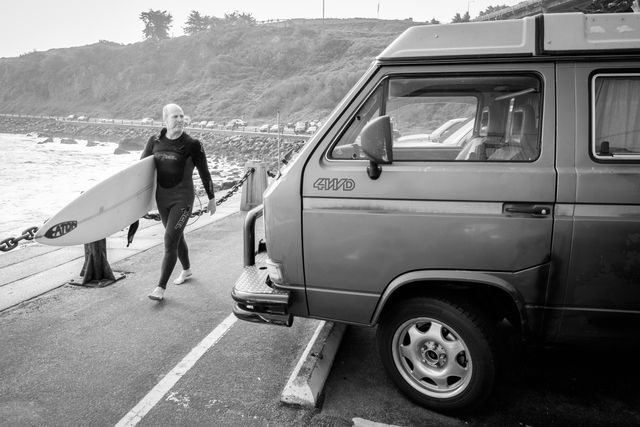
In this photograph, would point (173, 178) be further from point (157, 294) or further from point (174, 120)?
point (157, 294)

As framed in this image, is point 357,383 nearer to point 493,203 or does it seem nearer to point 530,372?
point 530,372

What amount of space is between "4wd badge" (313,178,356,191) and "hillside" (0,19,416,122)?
62776 mm

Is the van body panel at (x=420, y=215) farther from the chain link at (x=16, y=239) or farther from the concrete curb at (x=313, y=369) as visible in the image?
the chain link at (x=16, y=239)

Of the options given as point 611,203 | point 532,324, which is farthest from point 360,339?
point 611,203

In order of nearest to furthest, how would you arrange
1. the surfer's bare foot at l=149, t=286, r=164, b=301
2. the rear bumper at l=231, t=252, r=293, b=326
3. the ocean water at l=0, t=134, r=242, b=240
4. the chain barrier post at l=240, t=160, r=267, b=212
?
the rear bumper at l=231, t=252, r=293, b=326 < the surfer's bare foot at l=149, t=286, r=164, b=301 < the chain barrier post at l=240, t=160, r=267, b=212 < the ocean water at l=0, t=134, r=242, b=240

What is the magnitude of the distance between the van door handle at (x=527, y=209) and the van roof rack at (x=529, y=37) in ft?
2.97

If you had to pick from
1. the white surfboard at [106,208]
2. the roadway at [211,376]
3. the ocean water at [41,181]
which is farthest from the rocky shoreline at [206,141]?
the roadway at [211,376]

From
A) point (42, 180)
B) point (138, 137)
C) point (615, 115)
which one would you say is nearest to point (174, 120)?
point (615, 115)

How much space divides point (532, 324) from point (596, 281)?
0.45 meters

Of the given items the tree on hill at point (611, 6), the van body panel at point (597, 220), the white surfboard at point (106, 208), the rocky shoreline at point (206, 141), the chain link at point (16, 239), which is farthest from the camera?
the rocky shoreline at point (206, 141)

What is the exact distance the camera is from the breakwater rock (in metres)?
36.4

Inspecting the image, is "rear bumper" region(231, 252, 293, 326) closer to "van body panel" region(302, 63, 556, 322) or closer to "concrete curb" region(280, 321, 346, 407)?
"van body panel" region(302, 63, 556, 322)

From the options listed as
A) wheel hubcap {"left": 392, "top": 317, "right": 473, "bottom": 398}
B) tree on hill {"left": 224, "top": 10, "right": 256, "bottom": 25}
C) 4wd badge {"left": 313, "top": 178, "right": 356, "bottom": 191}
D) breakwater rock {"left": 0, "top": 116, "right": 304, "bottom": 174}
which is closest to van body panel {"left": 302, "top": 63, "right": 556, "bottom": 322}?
Result: 4wd badge {"left": 313, "top": 178, "right": 356, "bottom": 191}

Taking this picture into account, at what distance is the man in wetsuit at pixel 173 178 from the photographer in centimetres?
469
